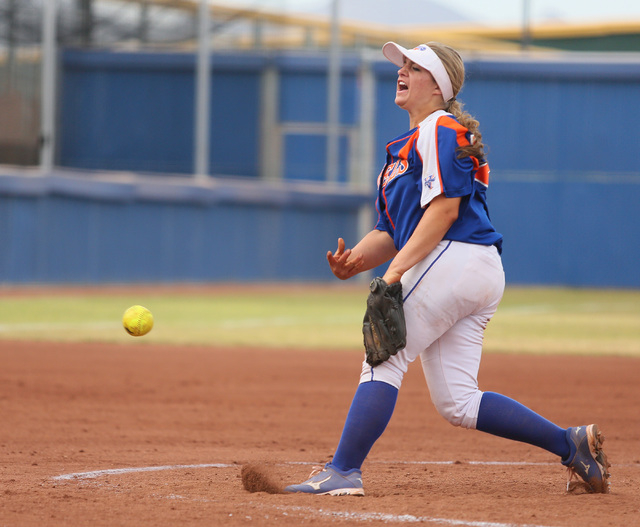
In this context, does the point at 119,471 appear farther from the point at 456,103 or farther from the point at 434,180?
the point at 456,103

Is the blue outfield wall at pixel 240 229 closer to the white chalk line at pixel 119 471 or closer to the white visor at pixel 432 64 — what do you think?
the white chalk line at pixel 119 471

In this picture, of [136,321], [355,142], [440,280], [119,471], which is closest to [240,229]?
[355,142]

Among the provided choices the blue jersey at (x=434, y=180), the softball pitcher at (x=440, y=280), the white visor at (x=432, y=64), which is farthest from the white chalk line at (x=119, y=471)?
the white visor at (x=432, y=64)

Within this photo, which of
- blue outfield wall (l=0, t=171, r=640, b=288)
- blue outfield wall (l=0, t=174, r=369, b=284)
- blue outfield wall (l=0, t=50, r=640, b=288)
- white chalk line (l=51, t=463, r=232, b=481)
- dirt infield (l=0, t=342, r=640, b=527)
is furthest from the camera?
blue outfield wall (l=0, t=50, r=640, b=288)

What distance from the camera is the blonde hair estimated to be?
404cm

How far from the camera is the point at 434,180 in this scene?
156 inches

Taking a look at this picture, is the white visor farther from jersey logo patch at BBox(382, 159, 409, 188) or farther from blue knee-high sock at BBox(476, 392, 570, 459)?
blue knee-high sock at BBox(476, 392, 570, 459)

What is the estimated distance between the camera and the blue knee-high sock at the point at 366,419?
4.00 meters

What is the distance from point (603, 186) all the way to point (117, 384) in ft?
68.5

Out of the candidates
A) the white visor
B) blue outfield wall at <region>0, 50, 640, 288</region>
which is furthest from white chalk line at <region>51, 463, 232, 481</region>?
blue outfield wall at <region>0, 50, 640, 288</region>

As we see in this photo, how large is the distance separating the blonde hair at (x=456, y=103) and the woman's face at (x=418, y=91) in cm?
7

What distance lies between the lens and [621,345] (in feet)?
39.0

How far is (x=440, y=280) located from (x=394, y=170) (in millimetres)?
513

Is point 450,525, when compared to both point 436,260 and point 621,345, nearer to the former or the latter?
point 436,260
